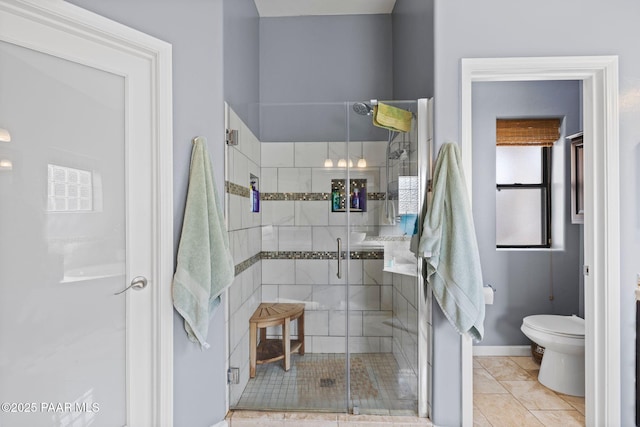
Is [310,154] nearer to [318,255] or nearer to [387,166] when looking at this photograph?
[387,166]

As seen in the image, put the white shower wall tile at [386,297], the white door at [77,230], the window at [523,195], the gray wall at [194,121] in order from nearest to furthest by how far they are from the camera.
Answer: the white door at [77,230]
the gray wall at [194,121]
the white shower wall tile at [386,297]
the window at [523,195]

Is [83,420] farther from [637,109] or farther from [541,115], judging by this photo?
[541,115]

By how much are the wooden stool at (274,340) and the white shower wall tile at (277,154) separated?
875 millimetres

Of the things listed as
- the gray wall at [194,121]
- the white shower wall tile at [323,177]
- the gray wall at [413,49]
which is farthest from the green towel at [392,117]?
the gray wall at [194,121]

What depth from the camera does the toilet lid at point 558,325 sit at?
2262 millimetres

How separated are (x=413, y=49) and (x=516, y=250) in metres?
1.90

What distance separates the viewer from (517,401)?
2188mm

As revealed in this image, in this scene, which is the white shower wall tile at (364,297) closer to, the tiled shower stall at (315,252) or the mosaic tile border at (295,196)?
the tiled shower stall at (315,252)

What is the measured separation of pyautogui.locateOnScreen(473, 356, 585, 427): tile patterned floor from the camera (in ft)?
6.48

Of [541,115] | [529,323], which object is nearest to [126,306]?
[529,323]

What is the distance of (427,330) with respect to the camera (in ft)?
6.17

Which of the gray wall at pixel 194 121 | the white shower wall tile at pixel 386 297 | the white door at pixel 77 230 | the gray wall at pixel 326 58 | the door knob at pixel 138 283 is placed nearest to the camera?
the white door at pixel 77 230

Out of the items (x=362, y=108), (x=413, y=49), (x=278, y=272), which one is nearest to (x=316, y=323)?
(x=278, y=272)

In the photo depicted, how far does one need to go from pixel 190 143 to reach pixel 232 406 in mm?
1462
